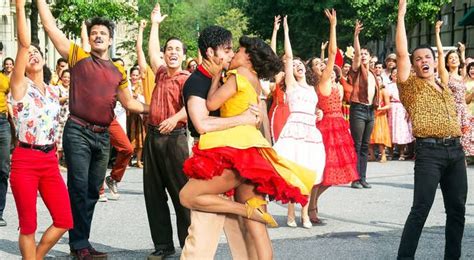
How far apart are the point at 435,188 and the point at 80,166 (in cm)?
286

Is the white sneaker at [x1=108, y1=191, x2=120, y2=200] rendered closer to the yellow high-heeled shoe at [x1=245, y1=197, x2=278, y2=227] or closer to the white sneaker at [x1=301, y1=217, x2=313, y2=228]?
the white sneaker at [x1=301, y1=217, x2=313, y2=228]

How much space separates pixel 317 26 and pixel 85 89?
1643 inches

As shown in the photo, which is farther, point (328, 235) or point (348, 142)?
point (348, 142)

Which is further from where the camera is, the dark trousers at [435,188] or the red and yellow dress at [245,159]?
the dark trousers at [435,188]

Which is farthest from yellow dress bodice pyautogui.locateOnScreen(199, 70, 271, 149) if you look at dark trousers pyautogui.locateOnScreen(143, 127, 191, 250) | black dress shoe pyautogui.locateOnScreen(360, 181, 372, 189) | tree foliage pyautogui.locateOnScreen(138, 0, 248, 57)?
tree foliage pyautogui.locateOnScreen(138, 0, 248, 57)

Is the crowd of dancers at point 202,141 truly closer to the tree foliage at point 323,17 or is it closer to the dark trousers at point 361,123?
the dark trousers at point 361,123

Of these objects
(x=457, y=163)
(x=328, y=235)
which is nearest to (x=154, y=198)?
(x=328, y=235)

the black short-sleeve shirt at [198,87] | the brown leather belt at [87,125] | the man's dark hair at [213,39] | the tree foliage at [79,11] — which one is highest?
the tree foliage at [79,11]

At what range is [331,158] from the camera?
36.4 feet

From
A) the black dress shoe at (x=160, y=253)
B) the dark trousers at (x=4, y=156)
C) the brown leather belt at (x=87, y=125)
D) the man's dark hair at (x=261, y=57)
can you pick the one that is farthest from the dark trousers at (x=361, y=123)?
the man's dark hair at (x=261, y=57)

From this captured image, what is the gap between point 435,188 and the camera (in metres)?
7.48

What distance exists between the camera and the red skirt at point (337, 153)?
35.1ft

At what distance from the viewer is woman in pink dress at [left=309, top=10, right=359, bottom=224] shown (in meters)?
10.5

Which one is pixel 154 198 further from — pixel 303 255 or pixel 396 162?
pixel 396 162
